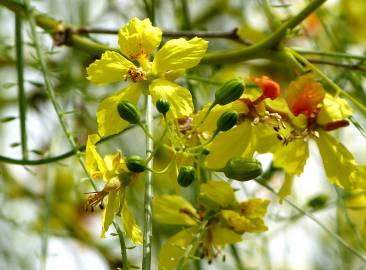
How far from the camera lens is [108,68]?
37.9 inches

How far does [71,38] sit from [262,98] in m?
0.39

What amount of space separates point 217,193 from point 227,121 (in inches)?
7.9

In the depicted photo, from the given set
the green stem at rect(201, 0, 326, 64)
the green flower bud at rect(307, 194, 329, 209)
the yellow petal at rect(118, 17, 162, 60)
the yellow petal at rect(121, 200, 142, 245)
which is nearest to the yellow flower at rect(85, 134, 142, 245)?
the yellow petal at rect(121, 200, 142, 245)

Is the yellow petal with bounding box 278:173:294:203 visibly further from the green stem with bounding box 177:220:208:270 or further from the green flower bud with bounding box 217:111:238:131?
the green flower bud with bounding box 217:111:238:131

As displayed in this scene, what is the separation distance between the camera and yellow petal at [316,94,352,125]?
1026mm

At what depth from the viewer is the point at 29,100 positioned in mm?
1976

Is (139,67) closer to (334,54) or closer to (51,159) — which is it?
(51,159)

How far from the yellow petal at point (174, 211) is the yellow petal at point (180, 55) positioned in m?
0.23

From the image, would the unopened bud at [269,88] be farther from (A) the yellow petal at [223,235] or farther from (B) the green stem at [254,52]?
(A) the yellow petal at [223,235]

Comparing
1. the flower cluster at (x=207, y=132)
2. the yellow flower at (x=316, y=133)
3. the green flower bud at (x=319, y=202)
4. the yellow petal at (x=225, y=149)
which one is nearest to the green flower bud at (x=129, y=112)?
the flower cluster at (x=207, y=132)

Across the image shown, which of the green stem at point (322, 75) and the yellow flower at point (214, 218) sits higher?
the green stem at point (322, 75)

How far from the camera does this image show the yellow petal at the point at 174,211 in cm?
112

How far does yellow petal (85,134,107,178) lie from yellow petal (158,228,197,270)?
13cm

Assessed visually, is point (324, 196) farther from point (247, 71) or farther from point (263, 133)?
point (247, 71)
